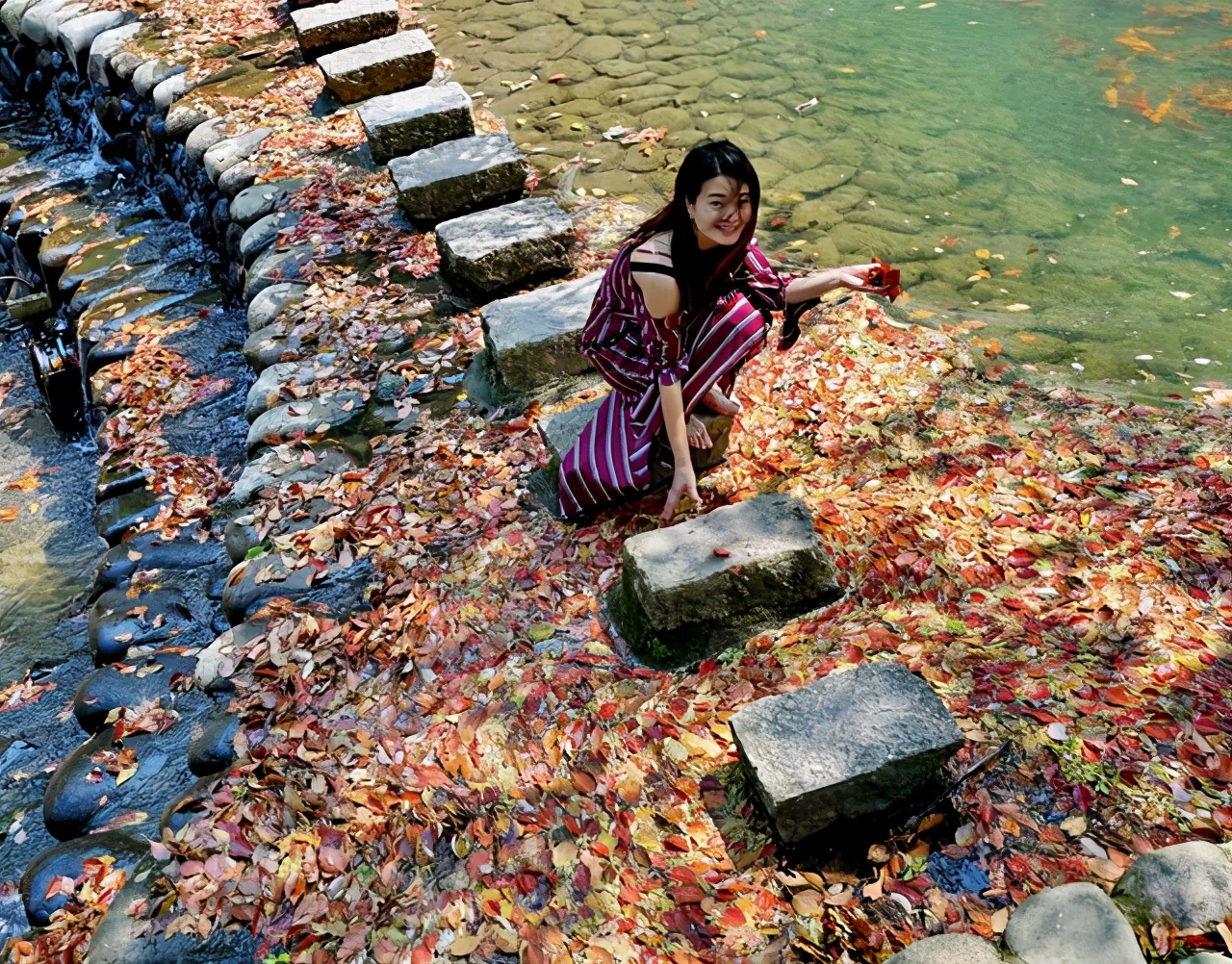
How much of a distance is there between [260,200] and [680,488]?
14.4 ft

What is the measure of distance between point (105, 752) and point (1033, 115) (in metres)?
6.19

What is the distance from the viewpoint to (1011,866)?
103 inches

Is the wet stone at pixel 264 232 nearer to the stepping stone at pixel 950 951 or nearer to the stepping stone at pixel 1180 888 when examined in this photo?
the stepping stone at pixel 950 951

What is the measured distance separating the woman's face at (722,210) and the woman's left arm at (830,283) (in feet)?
1.71

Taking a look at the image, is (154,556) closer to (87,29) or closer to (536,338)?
(536,338)

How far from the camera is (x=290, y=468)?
467cm

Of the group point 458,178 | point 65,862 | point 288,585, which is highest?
point 458,178

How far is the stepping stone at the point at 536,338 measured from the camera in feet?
15.1

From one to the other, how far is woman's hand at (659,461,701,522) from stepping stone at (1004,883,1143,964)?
1.81 meters

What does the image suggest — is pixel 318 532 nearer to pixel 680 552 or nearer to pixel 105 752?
pixel 105 752

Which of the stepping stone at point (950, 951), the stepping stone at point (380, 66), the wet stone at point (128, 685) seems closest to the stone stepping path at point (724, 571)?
the stepping stone at point (950, 951)

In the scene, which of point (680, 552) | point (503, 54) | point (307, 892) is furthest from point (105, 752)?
point (503, 54)

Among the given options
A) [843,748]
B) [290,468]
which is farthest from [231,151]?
[843,748]

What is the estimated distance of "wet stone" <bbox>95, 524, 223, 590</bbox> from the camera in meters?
5.01
